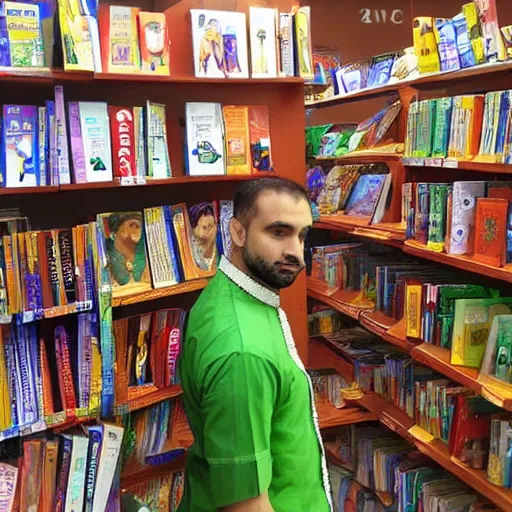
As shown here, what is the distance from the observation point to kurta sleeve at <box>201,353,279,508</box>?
150cm

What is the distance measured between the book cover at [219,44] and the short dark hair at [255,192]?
1.17 m

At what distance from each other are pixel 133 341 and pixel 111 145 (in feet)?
2.73

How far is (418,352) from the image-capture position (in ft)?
9.86

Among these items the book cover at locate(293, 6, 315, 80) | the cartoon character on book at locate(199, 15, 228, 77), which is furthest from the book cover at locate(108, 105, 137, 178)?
the book cover at locate(293, 6, 315, 80)

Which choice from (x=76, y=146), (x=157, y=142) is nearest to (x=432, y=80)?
(x=157, y=142)

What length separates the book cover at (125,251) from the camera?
2789 mm

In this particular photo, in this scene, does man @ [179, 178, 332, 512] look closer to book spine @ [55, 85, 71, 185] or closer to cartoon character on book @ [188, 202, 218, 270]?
book spine @ [55, 85, 71, 185]

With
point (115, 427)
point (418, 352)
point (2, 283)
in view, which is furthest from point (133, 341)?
point (418, 352)

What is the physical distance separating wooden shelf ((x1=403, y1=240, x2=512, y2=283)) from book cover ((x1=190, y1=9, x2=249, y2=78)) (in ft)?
3.53

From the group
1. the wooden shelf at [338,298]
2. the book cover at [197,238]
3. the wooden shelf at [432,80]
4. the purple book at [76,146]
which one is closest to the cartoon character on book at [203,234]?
the book cover at [197,238]

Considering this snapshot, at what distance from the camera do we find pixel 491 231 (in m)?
2.61

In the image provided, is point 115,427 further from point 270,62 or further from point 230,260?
point 270,62

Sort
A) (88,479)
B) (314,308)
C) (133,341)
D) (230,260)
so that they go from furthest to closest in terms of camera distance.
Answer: (314,308) < (133,341) < (88,479) < (230,260)

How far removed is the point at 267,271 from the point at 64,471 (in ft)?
4.13
